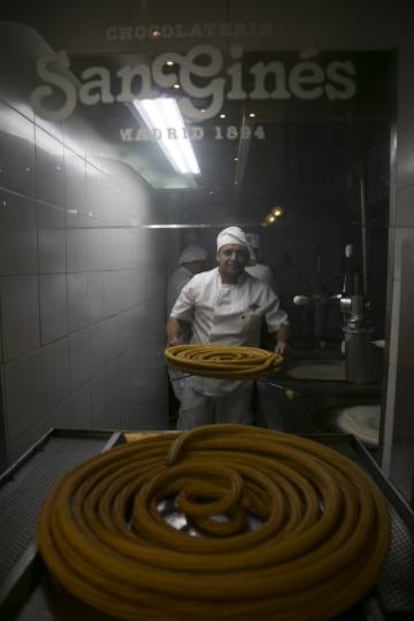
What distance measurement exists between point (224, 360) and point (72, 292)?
483mm

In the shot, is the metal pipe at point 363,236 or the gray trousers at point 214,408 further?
the gray trousers at point 214,408

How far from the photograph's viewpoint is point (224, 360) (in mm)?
1101

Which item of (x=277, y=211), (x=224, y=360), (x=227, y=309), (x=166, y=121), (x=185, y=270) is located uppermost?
(x=166, y=121)

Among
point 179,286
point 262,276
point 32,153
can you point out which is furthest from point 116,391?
point 32,153

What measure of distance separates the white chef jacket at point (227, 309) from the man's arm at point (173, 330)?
0.05ft

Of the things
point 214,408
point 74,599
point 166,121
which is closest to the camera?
point 74,599

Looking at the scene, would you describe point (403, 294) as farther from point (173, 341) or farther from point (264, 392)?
point (173, 341)

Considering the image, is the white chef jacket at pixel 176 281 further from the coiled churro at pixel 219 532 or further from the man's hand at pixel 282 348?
the coiled churro at pixel 219 532

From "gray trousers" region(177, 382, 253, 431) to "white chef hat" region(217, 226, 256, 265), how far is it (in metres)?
0.41

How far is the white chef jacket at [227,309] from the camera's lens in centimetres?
121

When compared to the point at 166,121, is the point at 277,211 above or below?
below

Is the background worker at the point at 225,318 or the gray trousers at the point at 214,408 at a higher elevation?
the background worker at the point at 225,318

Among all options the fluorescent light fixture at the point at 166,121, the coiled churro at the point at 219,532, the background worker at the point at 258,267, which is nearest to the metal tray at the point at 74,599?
the coiled churro at the point at 219,532

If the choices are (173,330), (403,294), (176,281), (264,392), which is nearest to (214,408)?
(264,392)
